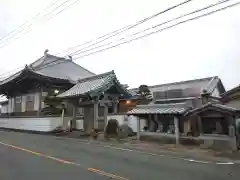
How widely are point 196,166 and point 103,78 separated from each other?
18.7 m

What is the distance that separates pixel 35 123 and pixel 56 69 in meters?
9.68

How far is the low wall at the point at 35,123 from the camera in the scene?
3055 centimetres

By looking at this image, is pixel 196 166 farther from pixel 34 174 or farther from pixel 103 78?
pixel 103 78

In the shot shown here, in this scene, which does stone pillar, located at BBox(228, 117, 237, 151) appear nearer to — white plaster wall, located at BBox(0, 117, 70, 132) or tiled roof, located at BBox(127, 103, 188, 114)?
tiled roof, located at BBox(127, 103, 188, 114)

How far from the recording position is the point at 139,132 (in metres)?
22.6

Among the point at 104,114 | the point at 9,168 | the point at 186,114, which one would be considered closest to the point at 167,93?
the point at 104,114

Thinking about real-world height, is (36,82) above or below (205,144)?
above

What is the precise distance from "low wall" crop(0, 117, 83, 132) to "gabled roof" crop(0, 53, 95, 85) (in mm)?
5632

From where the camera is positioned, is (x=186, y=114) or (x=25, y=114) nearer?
(x=186, y=114)

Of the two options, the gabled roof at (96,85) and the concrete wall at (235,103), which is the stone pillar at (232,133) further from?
the gabled roof at (96,85)

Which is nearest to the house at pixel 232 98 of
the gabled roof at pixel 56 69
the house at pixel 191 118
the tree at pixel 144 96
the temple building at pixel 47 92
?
the house at pixel 191 118

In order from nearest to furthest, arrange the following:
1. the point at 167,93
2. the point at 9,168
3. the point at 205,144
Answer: the point at 9,168, the point at 205,144, the point at 167,93

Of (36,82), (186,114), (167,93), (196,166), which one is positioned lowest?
(196,166)

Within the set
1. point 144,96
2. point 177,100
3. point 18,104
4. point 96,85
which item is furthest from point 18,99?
point 177,100
